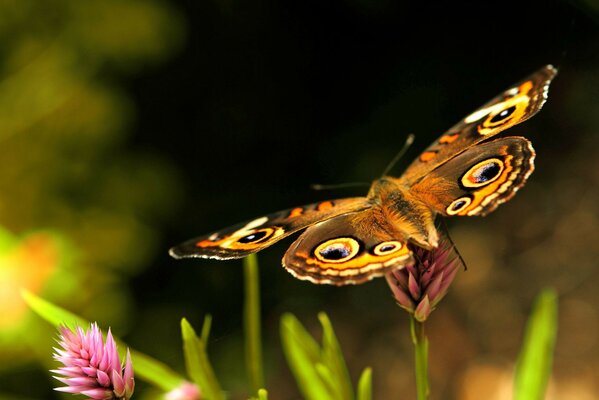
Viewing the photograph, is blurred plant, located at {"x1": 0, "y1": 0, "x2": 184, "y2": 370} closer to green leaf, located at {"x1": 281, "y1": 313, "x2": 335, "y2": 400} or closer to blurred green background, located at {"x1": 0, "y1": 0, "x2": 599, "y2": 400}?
blurred green background, located at {"x1": 0, "y1": 0, "x2": 599, "y2": 400}

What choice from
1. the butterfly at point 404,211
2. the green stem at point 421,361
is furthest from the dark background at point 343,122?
the green stem at point 421,361

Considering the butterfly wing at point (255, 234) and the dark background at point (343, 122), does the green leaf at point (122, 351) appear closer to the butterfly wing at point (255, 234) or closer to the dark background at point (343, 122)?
the butterfly wing at point (255, 234)

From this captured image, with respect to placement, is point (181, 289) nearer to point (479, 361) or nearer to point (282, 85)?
point (282, 85)

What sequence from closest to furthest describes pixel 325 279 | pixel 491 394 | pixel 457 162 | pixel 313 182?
pixel 325 279 → pixel 457 162 → pixel 491 394 → pixel 313 182

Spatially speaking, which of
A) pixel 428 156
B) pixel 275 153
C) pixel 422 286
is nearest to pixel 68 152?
pixel 275 153

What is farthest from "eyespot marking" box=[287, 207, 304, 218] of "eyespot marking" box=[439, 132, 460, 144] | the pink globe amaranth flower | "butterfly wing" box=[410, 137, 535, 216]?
the pink globe amaranth flower

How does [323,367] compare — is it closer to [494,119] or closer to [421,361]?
[421,361]


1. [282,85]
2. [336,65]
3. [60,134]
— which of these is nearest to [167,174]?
[60,134]
